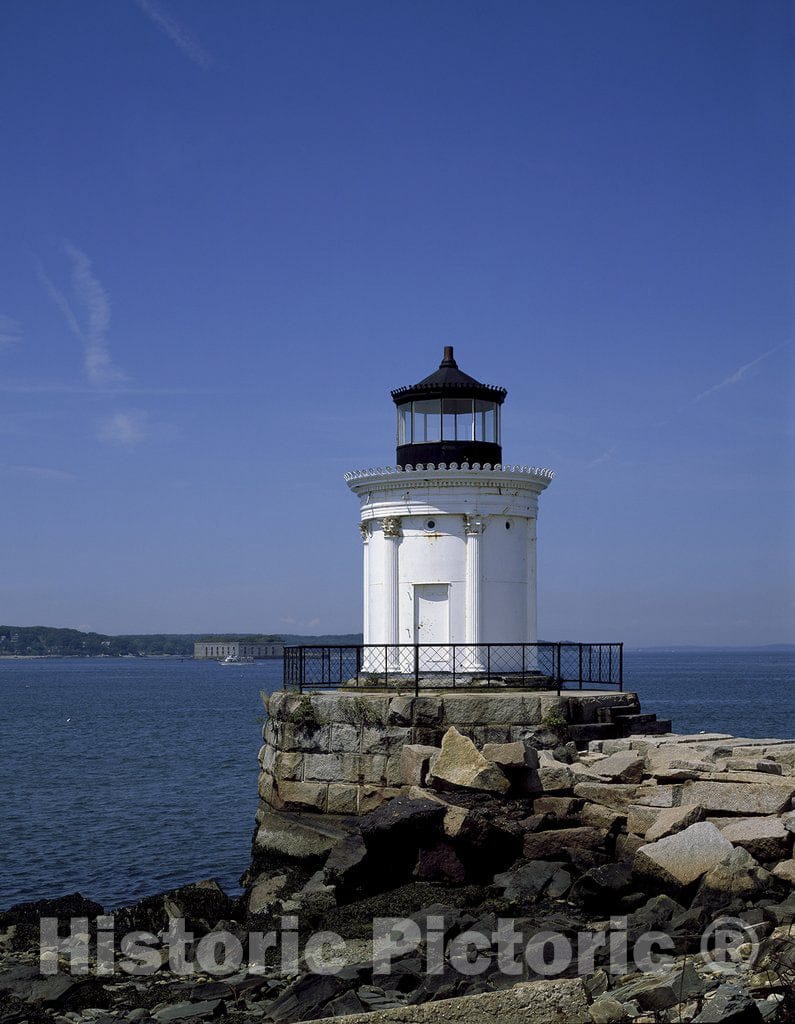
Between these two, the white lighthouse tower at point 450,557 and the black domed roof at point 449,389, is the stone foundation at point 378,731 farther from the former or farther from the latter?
the black domed roof at point 449,389

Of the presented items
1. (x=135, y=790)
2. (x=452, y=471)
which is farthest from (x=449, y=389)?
(x=135, y=790)

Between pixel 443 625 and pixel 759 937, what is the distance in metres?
9.05

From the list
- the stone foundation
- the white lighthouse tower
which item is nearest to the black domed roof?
the white lighthouse tower

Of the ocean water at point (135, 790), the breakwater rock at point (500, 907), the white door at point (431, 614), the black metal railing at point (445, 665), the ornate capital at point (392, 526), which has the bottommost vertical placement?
the ocean water at point (135, 790)

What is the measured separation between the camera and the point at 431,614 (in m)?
18.7

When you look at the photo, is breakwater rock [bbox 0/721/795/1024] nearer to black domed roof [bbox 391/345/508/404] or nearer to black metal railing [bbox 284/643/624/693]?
black metal railing [bbox 284/643/624/693]

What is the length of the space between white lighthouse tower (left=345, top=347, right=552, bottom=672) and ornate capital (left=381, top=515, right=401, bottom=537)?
0.02 metres

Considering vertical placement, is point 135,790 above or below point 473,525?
below

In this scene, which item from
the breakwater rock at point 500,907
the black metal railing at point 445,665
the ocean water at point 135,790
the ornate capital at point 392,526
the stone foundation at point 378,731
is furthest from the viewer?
the ocean water at point 135,790

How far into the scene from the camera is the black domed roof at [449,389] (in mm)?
19734

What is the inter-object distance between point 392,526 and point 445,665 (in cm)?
238

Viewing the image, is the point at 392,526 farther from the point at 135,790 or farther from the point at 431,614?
→ the point at 135,790

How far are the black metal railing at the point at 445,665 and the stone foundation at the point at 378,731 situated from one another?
44.1 inches

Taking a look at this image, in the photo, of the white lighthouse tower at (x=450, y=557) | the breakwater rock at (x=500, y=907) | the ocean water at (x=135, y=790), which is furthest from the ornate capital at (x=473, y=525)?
the ocean water at (x=135, y=790)
